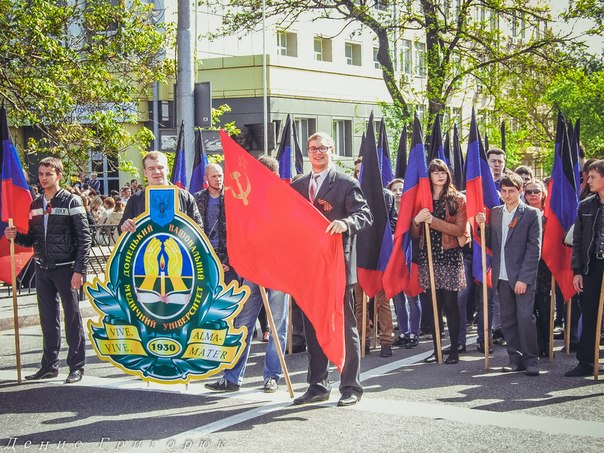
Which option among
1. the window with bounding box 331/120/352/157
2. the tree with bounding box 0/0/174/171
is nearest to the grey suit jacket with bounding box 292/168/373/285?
the tree with bounding box 0/0/174/171

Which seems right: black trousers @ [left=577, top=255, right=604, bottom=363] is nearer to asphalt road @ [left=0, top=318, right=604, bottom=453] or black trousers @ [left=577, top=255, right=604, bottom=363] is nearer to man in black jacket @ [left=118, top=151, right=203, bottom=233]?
asphalt road @ [left=0, top=318, right=604, bottom=453]

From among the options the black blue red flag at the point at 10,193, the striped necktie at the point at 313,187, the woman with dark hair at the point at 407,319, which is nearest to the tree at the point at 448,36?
the woman with dark hair at the point at 407,319

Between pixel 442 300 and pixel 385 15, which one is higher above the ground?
pixel 385 15

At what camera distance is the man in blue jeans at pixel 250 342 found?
337 inches

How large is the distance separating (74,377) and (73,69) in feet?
29.9

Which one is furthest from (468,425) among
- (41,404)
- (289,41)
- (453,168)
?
(289,41)

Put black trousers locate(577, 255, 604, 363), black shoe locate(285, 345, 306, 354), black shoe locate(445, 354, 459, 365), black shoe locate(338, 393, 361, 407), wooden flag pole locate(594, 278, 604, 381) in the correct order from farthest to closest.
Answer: black shoe locate(285, 345, 306, 354) → black shoe locate(445, 354, 459, 365) → black trousers locate(577, 255, 604, 363) → wooden flag pole locate(594, 278, 604, 381) → black shoe locate(338, 393, 361, 407)

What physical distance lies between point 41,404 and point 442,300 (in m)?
4.25

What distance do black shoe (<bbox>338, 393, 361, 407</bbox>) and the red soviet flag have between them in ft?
1.18

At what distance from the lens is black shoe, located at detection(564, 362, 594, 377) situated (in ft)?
29.8

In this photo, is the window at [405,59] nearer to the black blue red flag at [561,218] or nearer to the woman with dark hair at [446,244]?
the black blue red flag at [561,218]

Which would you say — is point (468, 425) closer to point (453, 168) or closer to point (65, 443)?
point (65, 443)

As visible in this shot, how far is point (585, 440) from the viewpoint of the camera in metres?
6.64

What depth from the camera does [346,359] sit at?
7875 millimetres
